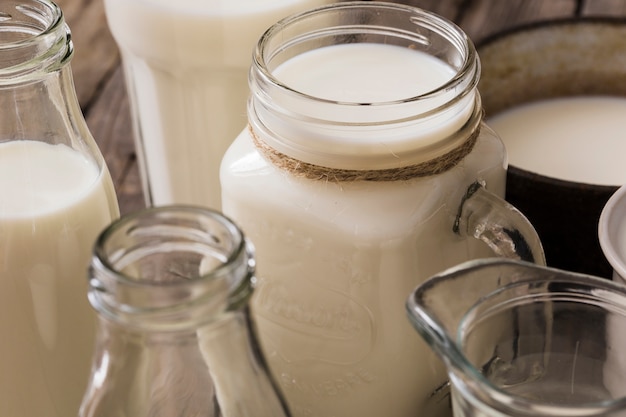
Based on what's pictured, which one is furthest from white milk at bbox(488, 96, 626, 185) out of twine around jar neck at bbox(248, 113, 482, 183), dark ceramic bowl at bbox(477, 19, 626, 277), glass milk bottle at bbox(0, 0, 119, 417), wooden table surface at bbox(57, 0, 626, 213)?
glass milk bottle at bbox(0, 0, 119, 417)

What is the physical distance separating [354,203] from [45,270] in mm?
174

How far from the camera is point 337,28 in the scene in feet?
2.04

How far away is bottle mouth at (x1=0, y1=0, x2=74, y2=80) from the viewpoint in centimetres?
53

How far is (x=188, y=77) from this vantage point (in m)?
0.76

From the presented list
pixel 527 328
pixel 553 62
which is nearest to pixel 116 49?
pixel 553 62

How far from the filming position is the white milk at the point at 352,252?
53 centimetres

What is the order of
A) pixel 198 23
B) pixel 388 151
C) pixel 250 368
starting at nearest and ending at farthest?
pixel 250 368 → pixel 388 151 → pixel 198 23

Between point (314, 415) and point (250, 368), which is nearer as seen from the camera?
point (250, 368)

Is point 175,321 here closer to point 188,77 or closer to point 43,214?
point 43,214

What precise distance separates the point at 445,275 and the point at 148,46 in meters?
0.40

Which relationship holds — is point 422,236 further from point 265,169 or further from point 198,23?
point 198,23

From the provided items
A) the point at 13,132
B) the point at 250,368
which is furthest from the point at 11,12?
the point at 250,368

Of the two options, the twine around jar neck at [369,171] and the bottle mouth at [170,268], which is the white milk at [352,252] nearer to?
the twine around jar neck at [369,171]

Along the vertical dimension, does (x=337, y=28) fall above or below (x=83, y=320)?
above
